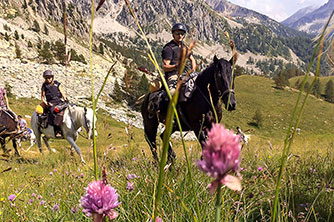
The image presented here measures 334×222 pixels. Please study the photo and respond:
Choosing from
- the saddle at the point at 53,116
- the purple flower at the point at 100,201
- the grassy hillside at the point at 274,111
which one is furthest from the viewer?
the grassy hillside at the point at 274,111

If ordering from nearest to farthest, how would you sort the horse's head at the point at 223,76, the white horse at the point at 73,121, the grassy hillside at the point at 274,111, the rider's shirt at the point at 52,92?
1. the horse's head at the point at 223,76
2. the white horse at the point at 73,121
3. the rider's shirt at the point at 52,92
4. the grassy hillside at the point at 274,111

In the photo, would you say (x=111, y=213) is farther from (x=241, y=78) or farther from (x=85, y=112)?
(x=241, y=78)

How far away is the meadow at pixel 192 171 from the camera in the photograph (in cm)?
196

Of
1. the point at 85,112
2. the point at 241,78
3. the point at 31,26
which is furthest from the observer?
the point at 31,26

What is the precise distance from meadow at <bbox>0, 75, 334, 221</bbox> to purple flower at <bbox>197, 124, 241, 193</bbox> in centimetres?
3

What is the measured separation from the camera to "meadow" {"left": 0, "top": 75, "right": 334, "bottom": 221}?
1.96 meters

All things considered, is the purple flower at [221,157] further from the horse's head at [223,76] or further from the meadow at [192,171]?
the horse's head at [223,76]

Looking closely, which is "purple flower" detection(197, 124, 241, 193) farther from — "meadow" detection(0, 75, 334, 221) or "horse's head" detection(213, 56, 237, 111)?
"horse's head" detection(213, 56, 237, 111)

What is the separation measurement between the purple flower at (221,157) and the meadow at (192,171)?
28mm

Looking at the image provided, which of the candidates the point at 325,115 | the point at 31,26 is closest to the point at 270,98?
the point at 325,115

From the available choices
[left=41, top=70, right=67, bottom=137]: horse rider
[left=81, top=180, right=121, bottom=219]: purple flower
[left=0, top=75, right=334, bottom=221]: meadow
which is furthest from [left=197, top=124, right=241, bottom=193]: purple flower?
[left=41, top=70, right=67, bottom=137]: horse rider

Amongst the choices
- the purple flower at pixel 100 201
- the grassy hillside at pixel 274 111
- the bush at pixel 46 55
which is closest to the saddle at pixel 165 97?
the bush at pixel 46 55

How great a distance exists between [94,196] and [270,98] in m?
84.3

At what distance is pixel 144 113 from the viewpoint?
7.12 meters
